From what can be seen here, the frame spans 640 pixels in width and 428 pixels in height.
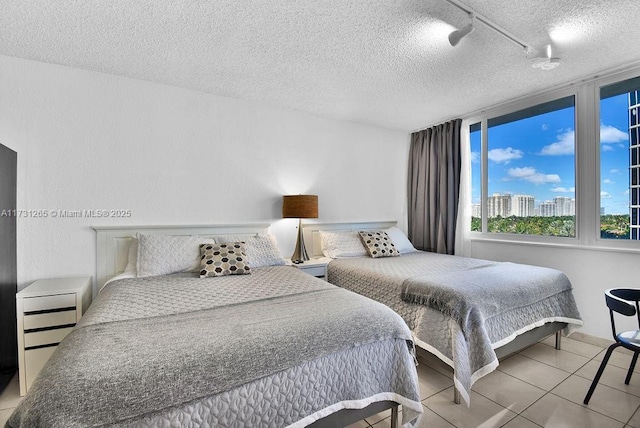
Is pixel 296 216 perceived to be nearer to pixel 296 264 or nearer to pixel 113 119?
pixel 296 264

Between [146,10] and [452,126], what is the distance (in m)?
3.39

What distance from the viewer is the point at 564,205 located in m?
2.92

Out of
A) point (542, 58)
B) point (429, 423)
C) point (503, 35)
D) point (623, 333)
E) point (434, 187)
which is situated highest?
point (503, 35)

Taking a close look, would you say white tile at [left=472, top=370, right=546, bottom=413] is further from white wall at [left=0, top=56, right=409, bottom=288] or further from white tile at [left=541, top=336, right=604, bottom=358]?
white wall at [left=0, top=56, right=409, bottom=288]

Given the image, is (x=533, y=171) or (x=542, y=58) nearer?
(x=542, y=58)

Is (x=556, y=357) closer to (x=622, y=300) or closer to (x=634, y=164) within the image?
(x=622, y=300)

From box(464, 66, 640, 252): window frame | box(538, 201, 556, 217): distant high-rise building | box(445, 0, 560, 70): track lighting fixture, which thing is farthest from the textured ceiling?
box(538, 201, 556, 217): distant high-rise building

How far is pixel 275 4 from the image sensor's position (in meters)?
1.71

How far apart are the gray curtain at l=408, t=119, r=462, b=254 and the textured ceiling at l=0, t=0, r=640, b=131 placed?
35.0 inches

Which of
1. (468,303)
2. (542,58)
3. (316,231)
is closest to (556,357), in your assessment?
(468,303)

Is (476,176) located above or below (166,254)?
above

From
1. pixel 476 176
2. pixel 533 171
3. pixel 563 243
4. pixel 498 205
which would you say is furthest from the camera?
pixel 476 176

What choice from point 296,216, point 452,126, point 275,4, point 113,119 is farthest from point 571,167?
point 113,119

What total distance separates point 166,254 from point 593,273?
3.77 meters
